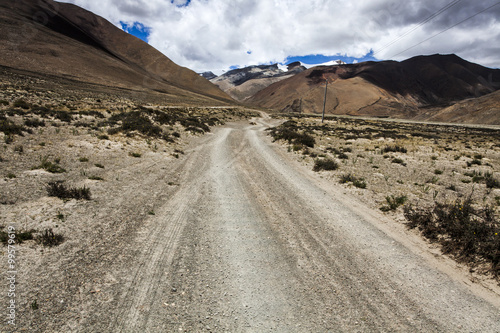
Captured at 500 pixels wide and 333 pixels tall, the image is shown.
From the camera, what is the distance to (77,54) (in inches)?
4786

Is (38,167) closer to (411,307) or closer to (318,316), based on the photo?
(318,316)

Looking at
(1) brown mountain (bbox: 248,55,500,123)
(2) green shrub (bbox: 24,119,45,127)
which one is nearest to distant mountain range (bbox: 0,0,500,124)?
(1) brown mountain (bbox: 248,55,500,123)

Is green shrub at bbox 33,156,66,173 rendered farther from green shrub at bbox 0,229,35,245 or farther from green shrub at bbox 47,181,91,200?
green shrub at bbox 0,229,35,245

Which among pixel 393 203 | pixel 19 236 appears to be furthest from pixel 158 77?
pixel 393 203

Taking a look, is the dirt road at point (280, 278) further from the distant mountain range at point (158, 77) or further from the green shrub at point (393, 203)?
the distant mountain range at point (158, 77)

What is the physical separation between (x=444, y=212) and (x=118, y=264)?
9208mm

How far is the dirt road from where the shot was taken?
12.8ft

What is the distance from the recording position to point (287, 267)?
5.27 m

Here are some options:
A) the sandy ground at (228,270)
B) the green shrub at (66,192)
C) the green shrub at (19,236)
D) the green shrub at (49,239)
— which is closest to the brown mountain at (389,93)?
the sandy ground at (228,270)

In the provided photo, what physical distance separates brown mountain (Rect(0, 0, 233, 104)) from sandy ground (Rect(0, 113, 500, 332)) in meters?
99.5

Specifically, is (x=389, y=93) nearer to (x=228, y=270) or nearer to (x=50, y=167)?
(x=50, y=167)

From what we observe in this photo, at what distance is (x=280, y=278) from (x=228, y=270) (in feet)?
3.66

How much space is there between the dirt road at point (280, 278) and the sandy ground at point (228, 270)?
0.02m

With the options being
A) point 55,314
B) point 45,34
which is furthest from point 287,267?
point 45,34
